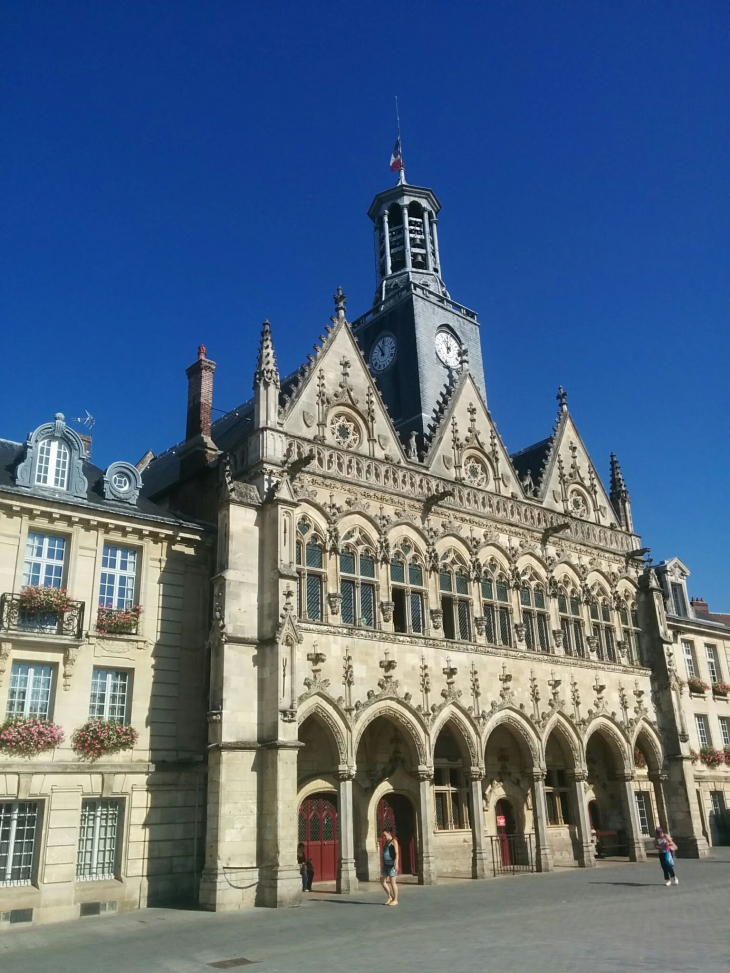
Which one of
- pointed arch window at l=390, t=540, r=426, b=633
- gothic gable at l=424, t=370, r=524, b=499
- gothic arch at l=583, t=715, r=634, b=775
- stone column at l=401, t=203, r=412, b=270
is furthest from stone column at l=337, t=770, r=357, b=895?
stone column at l=401, t=203, r=412, b=270

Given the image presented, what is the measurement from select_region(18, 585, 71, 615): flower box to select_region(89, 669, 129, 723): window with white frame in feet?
6.45

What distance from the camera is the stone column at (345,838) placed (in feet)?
67.7

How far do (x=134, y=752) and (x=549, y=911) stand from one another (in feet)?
33.7

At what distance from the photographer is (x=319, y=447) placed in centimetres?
2453

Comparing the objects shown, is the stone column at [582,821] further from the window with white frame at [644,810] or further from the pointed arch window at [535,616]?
the window with white frame at [644,810]

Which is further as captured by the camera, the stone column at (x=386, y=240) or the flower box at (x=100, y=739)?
the stone column at (x=386, y=240)

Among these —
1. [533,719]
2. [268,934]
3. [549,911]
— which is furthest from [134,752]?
[533,719]

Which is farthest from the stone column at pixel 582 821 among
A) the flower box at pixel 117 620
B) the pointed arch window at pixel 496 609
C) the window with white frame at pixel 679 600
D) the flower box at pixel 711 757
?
the flower box at pixel 117 620

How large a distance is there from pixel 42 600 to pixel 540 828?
1683 centimetres

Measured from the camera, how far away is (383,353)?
35.0 m

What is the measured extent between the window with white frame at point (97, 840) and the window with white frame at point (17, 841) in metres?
1.13

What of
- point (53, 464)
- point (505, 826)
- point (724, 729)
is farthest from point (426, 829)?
point (724, 729)

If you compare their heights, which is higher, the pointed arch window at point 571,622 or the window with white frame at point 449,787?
the pointed arch window at point 571,622

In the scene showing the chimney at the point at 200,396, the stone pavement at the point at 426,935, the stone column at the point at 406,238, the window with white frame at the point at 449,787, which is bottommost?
the stone pavement at the point at 426,935
